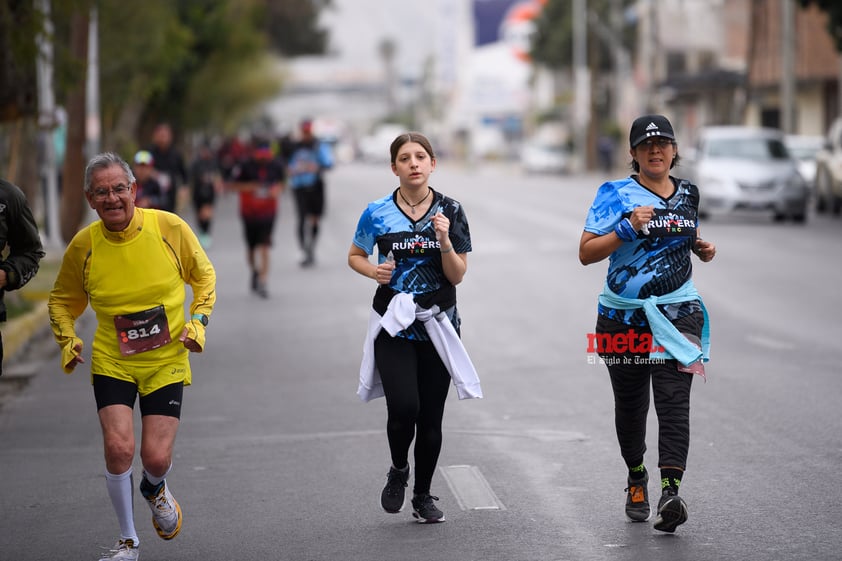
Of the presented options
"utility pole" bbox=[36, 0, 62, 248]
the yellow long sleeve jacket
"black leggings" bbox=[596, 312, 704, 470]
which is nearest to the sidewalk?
"utility pole" bbox=[36, 0, 62, 248]

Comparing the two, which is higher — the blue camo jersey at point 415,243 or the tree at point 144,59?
the tree at point 144,59

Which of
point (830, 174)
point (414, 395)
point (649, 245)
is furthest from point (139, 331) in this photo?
point (830, 174)

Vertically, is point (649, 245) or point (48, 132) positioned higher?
point (48, 132)

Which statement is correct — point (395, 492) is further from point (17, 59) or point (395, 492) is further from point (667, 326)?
point (17, 59)

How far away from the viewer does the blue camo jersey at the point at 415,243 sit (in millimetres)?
6871

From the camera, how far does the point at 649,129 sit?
673 centimetres

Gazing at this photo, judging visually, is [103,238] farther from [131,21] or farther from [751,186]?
[131,21]

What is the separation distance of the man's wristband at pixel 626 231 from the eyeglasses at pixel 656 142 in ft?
1.10

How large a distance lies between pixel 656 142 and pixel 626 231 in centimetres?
40

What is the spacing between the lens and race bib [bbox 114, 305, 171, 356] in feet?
21.0

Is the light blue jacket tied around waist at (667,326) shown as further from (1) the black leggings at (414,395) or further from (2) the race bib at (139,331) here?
(2) the race bib at (139,331)

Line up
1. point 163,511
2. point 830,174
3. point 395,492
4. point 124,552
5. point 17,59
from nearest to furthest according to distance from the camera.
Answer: point 124,552
point 163,511
point 395,492
point 17,59
point 830,174

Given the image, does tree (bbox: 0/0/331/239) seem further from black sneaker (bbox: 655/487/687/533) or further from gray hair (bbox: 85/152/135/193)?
black sneaker (bbox: 655/487/687/533)

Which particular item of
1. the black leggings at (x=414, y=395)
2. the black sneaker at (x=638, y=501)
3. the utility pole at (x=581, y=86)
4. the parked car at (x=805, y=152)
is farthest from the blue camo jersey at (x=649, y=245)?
the utility pole at (x=581, y=86)
